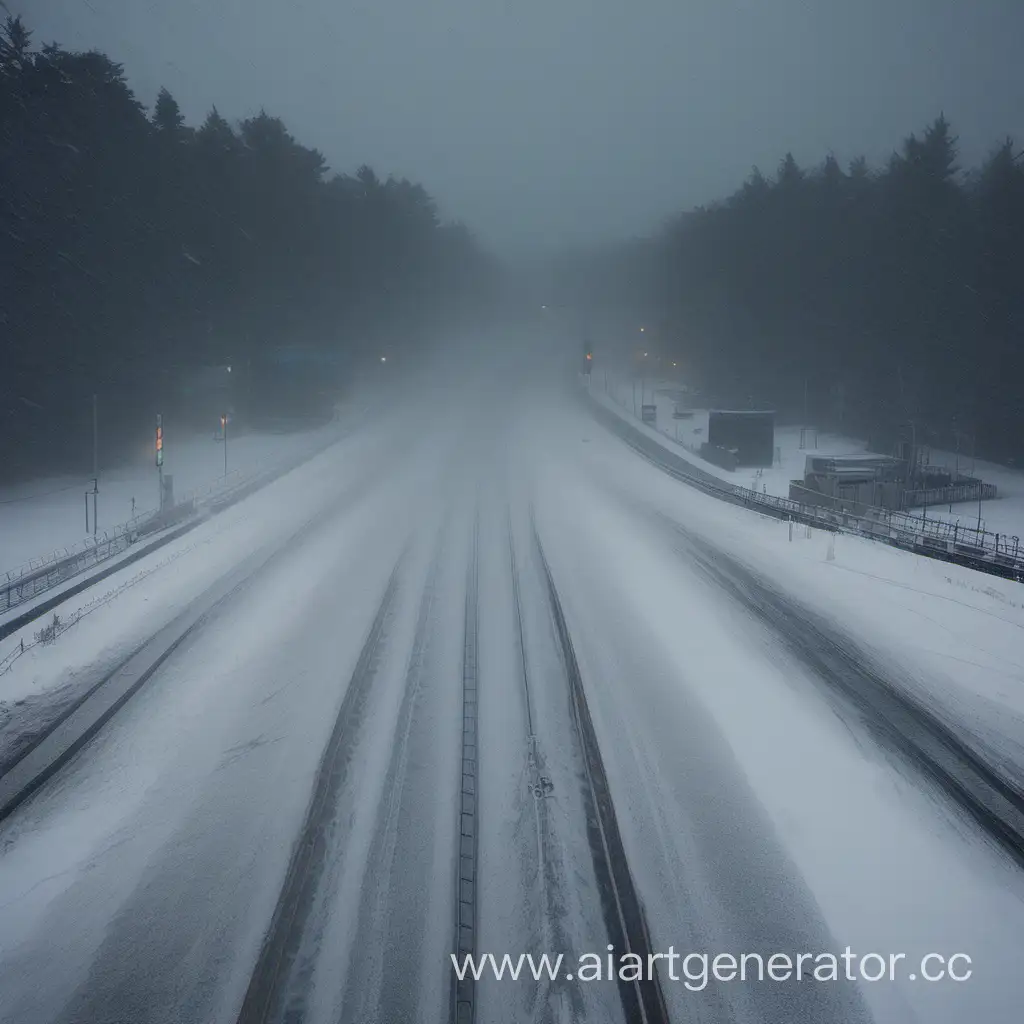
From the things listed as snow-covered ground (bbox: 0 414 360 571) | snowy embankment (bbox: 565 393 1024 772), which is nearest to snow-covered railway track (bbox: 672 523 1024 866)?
snowy embankment (bbox: 565 393 1024 772)

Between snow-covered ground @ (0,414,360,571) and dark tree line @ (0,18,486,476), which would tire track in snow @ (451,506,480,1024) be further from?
dark tree line @ (0,18,486,476)

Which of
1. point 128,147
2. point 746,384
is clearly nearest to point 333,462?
point 128,147

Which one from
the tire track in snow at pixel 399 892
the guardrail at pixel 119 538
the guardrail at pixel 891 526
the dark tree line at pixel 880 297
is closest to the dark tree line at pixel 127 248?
the guardrail at pixel 119 538

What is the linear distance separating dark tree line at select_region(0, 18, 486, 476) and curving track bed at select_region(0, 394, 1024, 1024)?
25.5 metres

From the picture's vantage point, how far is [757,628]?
1745cm

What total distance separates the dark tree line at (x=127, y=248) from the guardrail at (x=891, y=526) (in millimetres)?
30210

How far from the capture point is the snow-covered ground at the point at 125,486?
2722 cm

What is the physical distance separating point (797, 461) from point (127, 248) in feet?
132

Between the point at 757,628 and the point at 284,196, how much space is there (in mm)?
57352

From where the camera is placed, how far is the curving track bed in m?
7.81

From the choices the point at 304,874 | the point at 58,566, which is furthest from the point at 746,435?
the point at 304,874

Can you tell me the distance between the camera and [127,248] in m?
42.0

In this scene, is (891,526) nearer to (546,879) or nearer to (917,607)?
(917,607)

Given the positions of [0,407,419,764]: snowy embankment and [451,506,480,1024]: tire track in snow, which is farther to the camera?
[0,407,419,764]: snowy embankment
